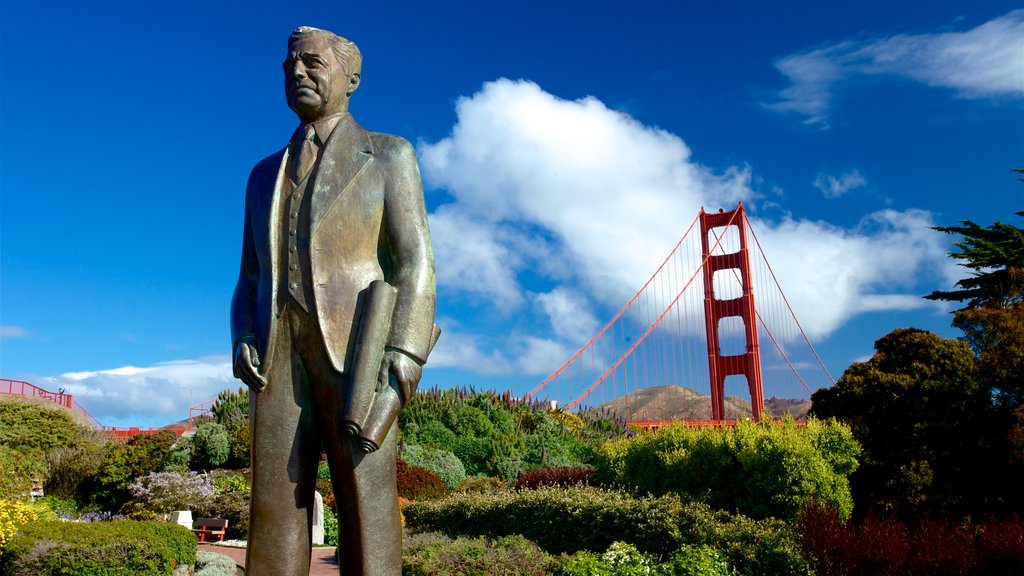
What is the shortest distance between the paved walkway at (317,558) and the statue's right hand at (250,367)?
656 cm

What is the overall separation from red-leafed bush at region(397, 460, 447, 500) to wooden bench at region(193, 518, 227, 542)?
2.88 metres

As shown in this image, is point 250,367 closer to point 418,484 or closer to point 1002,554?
point 1002,554

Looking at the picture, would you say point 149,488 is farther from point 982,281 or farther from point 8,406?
point 982,281

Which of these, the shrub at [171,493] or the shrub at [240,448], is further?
the shrub at [240,448]

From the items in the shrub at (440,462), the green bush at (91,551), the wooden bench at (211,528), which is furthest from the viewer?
the shrub at (440,462)

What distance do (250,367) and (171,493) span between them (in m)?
13.1

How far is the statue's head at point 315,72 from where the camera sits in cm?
334

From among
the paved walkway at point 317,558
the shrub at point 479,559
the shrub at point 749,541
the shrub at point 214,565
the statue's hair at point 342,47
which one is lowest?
the paved walkway at point 317,558

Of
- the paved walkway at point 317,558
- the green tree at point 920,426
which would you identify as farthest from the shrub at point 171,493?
the green tree at point 920,426

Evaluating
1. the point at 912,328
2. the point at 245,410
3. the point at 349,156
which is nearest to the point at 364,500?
the point at 349,156

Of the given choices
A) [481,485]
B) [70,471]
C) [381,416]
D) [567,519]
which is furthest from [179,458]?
[381,416]

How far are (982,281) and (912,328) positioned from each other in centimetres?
1236

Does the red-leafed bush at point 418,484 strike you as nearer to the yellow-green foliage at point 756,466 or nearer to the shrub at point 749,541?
the yellow-green foliage at point 756,466

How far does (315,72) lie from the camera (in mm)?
3350
